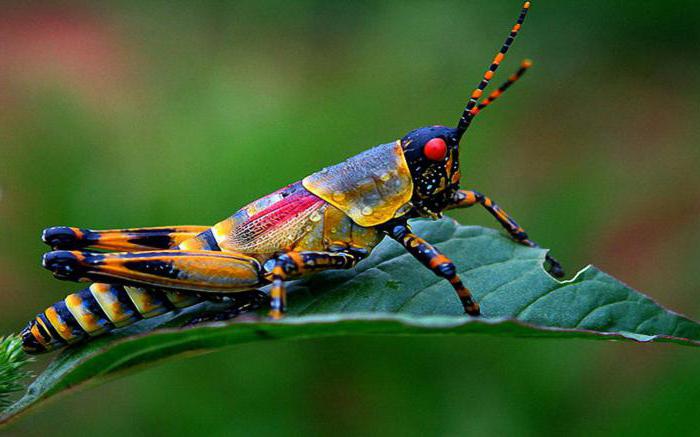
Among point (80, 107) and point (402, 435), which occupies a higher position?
point (80, 107)

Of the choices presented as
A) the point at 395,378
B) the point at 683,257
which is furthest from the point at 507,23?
the point at 395,378

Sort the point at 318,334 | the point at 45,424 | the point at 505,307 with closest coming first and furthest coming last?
the point at 318,334 → the point at 505,307 → the point at 45,424

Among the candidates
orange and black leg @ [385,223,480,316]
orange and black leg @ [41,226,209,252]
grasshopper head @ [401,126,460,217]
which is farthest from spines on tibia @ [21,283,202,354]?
grasshopper head @ [401,126,460,217]

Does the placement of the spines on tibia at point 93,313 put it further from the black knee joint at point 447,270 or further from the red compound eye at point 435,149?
the red compound eye at point 435,149

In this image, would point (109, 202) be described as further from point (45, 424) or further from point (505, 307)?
point (505, 307)

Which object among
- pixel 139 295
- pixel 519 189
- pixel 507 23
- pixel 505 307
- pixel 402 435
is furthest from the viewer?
pixel 507 23

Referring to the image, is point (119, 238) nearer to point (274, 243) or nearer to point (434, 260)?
point (274, 243)

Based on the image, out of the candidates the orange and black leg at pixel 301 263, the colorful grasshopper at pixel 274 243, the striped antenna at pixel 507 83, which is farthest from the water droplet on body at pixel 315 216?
the striped antenna at pixel 507 83
